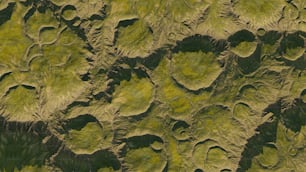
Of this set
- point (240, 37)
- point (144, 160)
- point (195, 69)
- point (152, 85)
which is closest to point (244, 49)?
point (240, 37)

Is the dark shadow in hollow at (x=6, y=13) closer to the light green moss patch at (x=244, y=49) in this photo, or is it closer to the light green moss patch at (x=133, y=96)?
the light green moss patch at (x=133, y=96)

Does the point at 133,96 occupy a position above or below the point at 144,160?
above

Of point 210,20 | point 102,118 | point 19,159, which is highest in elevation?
point 210,20

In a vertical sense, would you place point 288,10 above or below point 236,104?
above

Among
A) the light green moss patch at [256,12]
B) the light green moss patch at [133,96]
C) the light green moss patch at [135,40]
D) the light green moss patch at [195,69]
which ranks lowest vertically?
the light green moss patch at [133,96]

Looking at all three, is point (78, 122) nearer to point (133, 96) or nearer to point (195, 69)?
point (133, 96)

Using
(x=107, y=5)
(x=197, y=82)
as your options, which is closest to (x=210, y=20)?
(x=197, y=82)

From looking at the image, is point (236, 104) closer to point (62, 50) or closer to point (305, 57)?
point (305, 57)

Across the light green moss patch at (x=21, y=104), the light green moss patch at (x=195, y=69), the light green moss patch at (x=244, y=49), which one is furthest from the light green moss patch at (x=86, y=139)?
the light green moss patch at (x=244, y=49)
